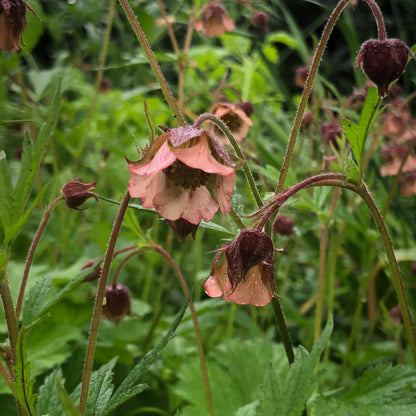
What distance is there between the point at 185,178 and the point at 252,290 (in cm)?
17

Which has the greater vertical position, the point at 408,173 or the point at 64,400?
the point at 64,400

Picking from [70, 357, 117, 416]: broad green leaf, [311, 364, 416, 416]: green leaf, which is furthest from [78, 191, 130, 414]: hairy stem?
[311, 364, 416, 416]: green leaf

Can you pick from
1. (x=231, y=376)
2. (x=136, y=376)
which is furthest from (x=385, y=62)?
(x=231, y=376)

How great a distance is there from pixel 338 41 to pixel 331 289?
442 centimetres

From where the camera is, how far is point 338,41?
5.31 meters

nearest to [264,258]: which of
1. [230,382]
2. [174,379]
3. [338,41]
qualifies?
[230,382]

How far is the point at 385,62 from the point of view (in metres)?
0.82

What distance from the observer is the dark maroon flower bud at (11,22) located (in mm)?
814

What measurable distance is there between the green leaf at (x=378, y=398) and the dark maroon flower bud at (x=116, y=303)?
17.1 inches

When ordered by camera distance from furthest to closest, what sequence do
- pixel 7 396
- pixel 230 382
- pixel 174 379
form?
pixel 174 379, pixel 230 382, pixel 7 396

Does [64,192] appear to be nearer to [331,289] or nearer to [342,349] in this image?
[331,289]

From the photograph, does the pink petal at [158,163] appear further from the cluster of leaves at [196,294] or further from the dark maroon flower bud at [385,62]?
the dark maroon flower bud at [385,62]

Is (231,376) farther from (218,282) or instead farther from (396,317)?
(218,282)

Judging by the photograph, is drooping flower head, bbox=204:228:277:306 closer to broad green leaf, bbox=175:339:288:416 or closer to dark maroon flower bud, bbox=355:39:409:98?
dark maroon flower bud, bbox=355:39:409:98
